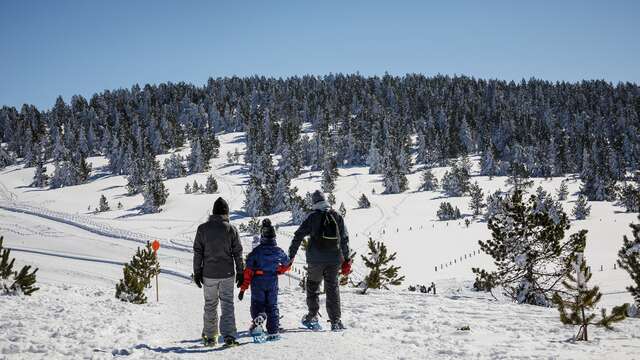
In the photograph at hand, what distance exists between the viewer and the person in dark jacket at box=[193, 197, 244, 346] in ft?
20.7

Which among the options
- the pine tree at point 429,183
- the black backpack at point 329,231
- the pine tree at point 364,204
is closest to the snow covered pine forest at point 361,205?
the pine tree at point 364,204

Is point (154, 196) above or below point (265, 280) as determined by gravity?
above

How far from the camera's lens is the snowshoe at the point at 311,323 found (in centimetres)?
704

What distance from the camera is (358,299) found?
35.8 feet

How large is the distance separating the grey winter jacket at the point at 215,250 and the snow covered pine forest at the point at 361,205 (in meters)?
1.05

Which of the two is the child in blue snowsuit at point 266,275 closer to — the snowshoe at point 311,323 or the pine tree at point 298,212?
the snowshoe at point 311,323

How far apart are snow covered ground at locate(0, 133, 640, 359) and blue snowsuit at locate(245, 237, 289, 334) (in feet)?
1.44

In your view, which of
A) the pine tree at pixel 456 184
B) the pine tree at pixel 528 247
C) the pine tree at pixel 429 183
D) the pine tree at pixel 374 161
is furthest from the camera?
the pine tree at pixel 374 161

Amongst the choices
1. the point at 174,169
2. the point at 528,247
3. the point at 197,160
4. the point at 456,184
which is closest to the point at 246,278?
the point at 528,247

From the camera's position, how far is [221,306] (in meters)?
6.34

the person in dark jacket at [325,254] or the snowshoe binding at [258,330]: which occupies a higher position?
the person in dark jacket at [325,254]

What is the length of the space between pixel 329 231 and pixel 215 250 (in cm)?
174

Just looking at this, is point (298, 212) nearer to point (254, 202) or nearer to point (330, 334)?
point (254, 202)

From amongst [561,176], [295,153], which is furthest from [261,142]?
[561,176]
